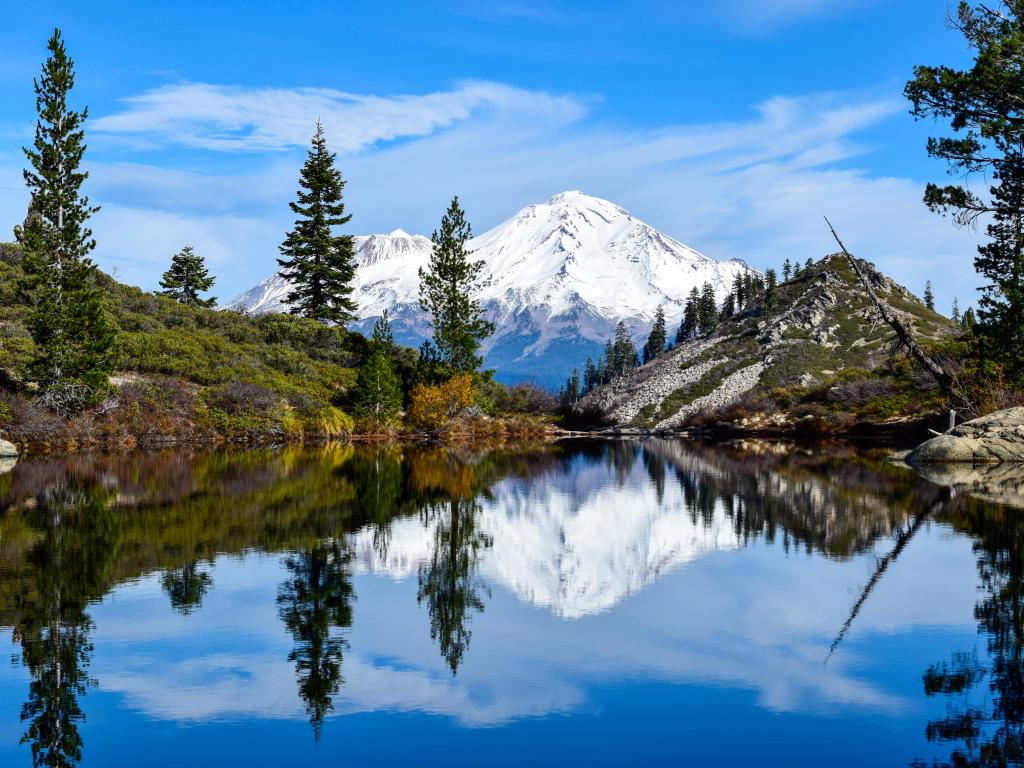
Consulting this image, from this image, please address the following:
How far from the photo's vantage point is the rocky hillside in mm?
71812

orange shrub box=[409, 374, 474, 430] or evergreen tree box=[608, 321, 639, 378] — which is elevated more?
evergreen tree box=[608, 321, 639, 378]

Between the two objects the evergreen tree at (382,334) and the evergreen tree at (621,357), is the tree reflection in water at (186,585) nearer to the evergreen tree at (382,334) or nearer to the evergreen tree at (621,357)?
the evergreen tree at (382,334)

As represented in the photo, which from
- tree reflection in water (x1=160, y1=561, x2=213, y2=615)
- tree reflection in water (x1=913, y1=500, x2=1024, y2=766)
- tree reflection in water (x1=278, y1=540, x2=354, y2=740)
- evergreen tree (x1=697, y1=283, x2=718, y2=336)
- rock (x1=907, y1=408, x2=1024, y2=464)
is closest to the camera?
tree reflection in water (x1=913, y1=500, x2=1024, y2=766)

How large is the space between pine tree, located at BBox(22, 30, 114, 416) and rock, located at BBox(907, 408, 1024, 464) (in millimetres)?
33173

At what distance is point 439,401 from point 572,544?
129 ft

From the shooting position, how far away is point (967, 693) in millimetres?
7758

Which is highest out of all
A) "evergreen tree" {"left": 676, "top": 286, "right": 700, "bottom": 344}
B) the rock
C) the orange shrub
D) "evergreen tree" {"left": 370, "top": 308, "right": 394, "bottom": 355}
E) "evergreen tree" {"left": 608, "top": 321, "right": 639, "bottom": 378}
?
"evergreen tree" {"left": 676, "top": 286, "right": 700, "bottom": 344}

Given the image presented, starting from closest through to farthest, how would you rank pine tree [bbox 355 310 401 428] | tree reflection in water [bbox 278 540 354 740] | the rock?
1. tree reflection in water [bbox 278 540 354 740]
2. the rock
3. pine tree [bbox 355 310 401 428]

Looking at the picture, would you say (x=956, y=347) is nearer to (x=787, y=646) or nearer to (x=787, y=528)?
(x=787, y=528)

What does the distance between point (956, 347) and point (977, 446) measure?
25723 mm

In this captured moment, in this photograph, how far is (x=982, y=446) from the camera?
3338cm

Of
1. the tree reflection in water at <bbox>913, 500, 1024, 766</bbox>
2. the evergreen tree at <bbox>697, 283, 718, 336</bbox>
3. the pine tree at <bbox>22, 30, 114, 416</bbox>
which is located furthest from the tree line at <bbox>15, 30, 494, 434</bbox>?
the evergreen tree at <bbox>697, 283, 718, 336</bbox>

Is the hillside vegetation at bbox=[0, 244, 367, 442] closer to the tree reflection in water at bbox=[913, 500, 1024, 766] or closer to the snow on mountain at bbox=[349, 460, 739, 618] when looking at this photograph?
the snow on mountain at bbox=[349, 460, 739, 618]

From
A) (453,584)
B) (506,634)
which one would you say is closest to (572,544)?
(453,584)
